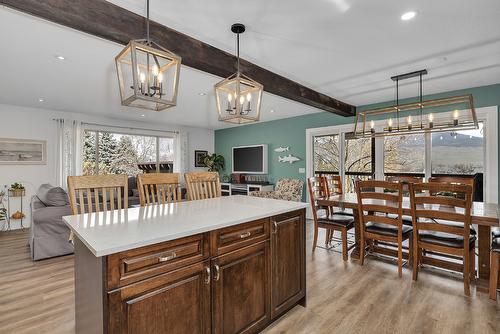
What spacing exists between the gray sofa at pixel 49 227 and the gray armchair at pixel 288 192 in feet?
12.1

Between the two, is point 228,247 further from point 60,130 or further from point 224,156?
point 224,156

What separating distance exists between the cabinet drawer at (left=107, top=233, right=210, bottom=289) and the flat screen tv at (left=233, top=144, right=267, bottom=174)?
5674 millimetres

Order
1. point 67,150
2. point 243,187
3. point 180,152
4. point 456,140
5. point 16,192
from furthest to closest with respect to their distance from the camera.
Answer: point 180,152 < point 243,187 < point 67,150 < point 16,192 < point 456,140

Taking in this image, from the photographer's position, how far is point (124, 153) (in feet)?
22.8

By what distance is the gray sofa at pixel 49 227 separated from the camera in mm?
3457

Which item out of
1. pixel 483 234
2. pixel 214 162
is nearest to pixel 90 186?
pixel 483 234

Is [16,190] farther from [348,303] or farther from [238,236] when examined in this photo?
[348,303]

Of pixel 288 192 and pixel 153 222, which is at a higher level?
pixel 153 222

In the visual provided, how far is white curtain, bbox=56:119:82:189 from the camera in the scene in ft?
18.6

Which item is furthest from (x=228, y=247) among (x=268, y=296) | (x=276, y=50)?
(x=276, y=50)

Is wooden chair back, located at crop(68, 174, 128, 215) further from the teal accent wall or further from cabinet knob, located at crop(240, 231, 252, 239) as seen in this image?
the teal accent wall

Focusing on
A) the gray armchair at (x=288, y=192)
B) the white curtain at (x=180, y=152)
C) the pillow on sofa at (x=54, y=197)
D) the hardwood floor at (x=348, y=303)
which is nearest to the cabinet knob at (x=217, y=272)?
the hardwood floor at (x=348, y=303)

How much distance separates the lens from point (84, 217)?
70.0 inches

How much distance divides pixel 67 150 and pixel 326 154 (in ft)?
18.9
